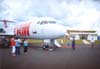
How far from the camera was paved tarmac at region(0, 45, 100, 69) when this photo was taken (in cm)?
282

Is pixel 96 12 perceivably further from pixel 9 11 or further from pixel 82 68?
pixel 9 11

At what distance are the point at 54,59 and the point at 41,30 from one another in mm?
463

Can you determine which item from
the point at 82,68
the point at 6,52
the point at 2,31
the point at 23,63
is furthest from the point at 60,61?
the point at 2,31

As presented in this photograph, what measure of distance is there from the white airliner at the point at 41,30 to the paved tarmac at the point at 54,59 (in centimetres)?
18

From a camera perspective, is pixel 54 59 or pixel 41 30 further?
pixel 41 30

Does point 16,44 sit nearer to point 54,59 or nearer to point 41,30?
point 41,30

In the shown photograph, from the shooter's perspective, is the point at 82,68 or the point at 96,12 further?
the point at 96,12

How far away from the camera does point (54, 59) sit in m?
2.90

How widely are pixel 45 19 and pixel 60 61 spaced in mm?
598

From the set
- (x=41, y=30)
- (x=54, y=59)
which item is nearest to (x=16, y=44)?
(x=41, y=30)

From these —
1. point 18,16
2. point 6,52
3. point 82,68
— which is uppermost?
point 18,16

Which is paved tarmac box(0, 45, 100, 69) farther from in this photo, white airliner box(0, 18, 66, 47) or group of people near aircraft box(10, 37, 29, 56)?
white airliner box(0, 18, 66, 47)

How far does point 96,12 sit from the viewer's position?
302cm

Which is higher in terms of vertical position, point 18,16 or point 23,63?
point 18,16
